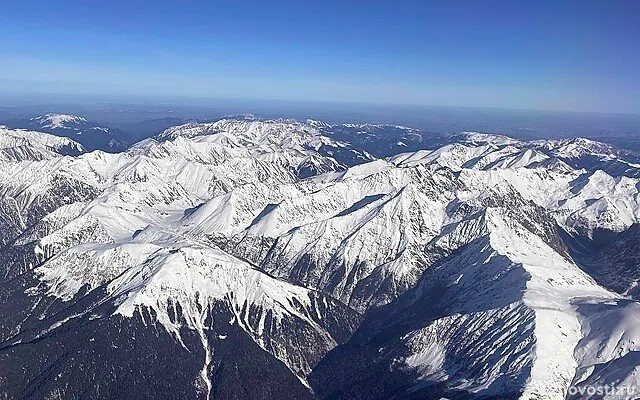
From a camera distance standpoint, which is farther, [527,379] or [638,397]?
[527,379]

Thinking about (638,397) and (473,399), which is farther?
(473,399)

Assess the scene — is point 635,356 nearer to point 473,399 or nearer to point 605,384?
point 605,384

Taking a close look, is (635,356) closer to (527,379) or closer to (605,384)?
(605,384)

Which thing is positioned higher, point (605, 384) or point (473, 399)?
point (605, 384)

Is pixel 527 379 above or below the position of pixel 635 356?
below

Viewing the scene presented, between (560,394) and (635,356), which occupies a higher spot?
(635,356)

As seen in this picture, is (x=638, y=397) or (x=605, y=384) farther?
(x=605, y=384)

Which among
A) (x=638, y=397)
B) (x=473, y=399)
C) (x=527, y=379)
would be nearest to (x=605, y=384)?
(x=638, y=397)


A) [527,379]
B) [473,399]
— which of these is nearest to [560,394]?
[527,379]
